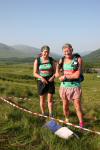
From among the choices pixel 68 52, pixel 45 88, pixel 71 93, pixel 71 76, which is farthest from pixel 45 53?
pixel 71 93

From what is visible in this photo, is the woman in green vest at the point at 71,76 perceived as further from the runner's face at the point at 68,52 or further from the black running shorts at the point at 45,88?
the black running shorts at the point at 45,88

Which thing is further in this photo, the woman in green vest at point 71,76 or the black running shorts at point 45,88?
the black running shorts at point 45,88

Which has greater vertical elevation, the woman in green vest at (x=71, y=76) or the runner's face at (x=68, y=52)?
→ the runner's face at (x=68, y=52)

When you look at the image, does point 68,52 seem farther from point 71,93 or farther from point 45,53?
point 45,53

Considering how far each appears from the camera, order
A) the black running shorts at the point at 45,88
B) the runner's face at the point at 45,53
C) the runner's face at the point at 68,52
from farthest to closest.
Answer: the black running shorts at the point at 45,88 → the runner's face at the point at 45,53 → the runner's face at the point at 68,52

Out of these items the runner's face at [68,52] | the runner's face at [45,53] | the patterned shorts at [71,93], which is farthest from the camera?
the runner's face at [45,53]

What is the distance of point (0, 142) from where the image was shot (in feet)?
21.9

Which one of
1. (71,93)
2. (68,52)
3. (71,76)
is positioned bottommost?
(71,93)

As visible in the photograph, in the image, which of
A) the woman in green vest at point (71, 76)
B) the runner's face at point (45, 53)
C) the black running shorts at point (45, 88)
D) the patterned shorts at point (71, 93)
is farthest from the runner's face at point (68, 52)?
the black running shorts at point (45, 88)

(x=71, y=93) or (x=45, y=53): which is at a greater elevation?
(x=45, y=53)

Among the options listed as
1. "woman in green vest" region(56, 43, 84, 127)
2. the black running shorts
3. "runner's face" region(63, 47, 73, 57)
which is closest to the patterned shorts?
"woman in green vest" region(56, 43, 84, 127)

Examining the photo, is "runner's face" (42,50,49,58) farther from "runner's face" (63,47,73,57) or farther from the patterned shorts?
the patterned shorts

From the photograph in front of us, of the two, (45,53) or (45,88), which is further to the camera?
(45,88)

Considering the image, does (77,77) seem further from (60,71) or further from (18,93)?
(18,93)
